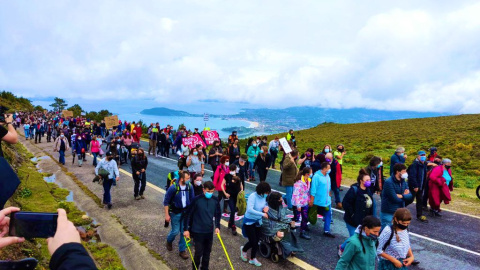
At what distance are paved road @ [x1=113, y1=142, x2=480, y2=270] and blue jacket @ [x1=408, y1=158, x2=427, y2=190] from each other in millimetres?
1268

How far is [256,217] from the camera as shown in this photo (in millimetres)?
6922

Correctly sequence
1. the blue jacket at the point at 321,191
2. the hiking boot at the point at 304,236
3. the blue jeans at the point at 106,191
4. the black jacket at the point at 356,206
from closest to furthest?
the black jacket at the point at 356,206, the blue jacket at the point at 321,191, the hiking boot at the point at 304,236, the blue jeans at the point at 106,191

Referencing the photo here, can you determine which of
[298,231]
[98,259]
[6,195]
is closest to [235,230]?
[298,231]

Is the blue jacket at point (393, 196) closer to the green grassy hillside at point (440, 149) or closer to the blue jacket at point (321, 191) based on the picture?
the blue jacket at point (321, 191)

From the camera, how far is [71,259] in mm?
1418

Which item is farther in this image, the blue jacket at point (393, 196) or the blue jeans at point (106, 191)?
the blue jeans at point (106, 191)

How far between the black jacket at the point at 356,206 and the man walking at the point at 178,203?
3.62 m

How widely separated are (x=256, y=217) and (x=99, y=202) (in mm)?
A: 6942

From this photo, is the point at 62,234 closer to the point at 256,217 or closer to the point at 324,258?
the point at 256,217

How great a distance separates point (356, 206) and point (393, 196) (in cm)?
101

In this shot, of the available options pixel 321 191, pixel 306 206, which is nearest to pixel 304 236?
pixel 306 206

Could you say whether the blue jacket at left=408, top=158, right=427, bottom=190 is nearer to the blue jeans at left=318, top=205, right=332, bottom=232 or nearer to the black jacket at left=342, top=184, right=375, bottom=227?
the blue jeans at left=318, top=205, right=332, bottom=232

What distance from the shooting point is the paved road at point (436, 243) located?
7.15m

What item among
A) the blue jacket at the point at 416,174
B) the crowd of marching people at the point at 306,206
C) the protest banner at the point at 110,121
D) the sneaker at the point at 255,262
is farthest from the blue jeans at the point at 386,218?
the protest banner at the point at 110,121
